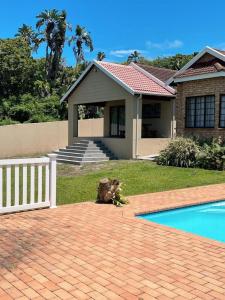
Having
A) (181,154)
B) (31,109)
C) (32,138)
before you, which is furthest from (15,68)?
(181,154)

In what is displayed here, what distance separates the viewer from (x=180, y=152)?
1778cm

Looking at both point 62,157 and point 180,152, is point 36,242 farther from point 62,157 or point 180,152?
point 62,157

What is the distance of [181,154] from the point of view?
17.7 meters

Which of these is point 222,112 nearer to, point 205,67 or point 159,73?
point 205,67

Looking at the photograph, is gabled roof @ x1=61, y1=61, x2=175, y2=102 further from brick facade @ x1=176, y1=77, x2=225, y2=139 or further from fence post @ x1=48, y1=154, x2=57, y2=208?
fence post @ x1=48, y1=154, x2=57, y2=208

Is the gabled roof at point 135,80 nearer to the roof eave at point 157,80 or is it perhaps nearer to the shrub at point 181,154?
the roof eave at point 157,80

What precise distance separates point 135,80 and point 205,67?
429cm

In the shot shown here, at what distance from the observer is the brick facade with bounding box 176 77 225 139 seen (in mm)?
19359

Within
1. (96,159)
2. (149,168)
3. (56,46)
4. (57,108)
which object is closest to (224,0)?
(149,168)

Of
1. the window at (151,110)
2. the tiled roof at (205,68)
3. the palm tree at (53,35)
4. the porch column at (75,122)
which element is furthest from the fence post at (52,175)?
the palm tree at (53,35)

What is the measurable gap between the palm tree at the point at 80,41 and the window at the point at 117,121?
70.5ft

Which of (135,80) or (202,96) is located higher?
(135,80)

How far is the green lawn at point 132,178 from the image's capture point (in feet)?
38.2

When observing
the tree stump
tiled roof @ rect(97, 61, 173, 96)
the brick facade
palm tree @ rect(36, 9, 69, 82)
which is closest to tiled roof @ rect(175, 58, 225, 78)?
the brick facade
